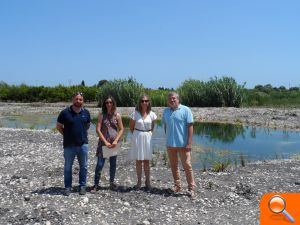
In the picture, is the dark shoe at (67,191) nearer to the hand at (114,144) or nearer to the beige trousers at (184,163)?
the hand at (114,144)

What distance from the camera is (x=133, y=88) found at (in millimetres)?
41844

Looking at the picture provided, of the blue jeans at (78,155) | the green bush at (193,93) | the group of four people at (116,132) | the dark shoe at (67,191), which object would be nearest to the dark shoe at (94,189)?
the group of four people at (116,132)

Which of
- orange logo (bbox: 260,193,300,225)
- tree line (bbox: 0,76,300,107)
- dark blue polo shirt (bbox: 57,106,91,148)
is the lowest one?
orange logo (bbox: 260,193,300,225)

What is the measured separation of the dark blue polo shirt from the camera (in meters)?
8.59

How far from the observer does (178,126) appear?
8.80 metres

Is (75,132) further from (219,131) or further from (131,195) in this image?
(219,131)

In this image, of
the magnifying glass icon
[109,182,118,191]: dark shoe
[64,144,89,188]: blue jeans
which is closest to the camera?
the magnifying glass icon

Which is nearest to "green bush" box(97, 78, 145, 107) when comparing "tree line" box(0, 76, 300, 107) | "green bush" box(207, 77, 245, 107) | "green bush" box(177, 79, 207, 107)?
"tree line" box(0, 76, 300, 107)

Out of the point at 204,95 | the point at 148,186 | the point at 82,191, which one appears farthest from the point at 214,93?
the point at 82,191

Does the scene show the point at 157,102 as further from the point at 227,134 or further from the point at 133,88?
the point at 227,134

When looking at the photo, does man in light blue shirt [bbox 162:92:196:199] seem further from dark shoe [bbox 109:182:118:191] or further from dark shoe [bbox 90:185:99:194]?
dark shoe [bbox 90:185:99:194]

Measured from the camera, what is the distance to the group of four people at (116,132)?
340 inches

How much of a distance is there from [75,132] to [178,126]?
200 cm

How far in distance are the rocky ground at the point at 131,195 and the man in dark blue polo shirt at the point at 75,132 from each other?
509 mm
